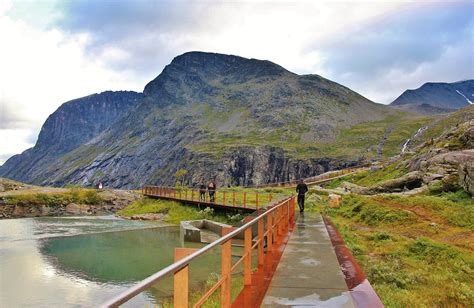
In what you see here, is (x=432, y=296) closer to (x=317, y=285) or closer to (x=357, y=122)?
(x=317, y=285)

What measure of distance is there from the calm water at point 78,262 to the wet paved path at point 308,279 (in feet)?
17.0

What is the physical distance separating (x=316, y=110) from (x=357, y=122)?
1721 centimetres

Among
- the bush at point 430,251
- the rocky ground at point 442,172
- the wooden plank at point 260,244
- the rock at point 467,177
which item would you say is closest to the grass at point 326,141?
the rocky ground at point 442,172

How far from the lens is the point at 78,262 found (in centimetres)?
2089

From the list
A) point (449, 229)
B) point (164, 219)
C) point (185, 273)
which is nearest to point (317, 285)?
point (185, 273)

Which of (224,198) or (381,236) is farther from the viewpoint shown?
(224,198)

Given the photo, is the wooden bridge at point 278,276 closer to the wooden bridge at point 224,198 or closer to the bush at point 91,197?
the wooden bridge at point 224,198

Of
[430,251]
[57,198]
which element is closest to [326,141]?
[57,198]

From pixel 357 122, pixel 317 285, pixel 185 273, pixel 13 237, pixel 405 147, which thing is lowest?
pixel 13 237

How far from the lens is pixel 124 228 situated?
3509 centimetres

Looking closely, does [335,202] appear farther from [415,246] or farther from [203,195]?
[203,195]

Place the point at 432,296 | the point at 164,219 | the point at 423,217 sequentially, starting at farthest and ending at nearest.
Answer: the point at 164,219 → the point at 423,217 → the point at 432,296

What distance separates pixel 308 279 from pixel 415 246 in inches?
288

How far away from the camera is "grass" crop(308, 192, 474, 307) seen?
9.11 m
